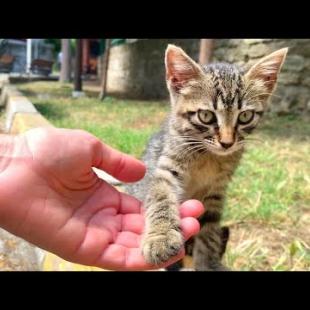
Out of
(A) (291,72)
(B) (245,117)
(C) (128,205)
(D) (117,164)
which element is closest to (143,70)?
(A) (291,72)

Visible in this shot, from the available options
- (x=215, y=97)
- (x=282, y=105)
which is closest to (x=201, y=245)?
(x=215, y=97)

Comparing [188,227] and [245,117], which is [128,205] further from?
[245,117]

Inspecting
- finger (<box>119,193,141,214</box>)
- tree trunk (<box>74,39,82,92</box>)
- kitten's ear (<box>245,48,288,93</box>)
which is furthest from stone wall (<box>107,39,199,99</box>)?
finger (<box>119,193,141,214</box>)

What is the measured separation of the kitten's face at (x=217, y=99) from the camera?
2461mm

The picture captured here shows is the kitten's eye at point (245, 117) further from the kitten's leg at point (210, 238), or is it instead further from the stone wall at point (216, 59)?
the stone wall at point (216, 59)

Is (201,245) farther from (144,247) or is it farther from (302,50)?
(302,50)

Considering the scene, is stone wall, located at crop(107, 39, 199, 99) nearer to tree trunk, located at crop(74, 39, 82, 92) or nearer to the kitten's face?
tree trunk, located at crop(74, 39, 82, 92)

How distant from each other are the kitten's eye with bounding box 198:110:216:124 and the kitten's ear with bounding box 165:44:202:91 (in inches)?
9.0

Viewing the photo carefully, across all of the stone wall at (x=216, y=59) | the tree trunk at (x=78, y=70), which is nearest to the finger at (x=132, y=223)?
the stone wall at (x=216, y=59)

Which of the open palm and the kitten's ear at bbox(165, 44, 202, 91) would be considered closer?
the open palm

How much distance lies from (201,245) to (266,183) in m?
1.42

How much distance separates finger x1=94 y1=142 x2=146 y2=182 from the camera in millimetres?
2145

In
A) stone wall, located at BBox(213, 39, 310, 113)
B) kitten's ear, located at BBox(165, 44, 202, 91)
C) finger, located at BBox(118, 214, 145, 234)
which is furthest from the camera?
stone wall, located at BBox(213, 39, 310, 113)

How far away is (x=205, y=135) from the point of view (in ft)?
8.21
